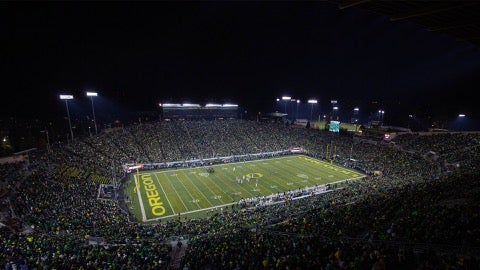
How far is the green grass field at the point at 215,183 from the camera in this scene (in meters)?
26.4

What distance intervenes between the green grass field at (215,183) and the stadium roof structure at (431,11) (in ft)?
71.5

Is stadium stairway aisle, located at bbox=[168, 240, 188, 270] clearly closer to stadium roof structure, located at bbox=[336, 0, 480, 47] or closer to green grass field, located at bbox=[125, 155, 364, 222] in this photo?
green grass field, located at bbox=[125, 155, 364, 222]

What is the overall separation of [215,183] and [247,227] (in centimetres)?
1645

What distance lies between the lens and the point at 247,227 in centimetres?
1744

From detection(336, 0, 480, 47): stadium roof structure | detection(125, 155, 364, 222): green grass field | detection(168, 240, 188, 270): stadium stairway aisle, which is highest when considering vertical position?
detection(336, 0, 480, 47): stadium roof structure

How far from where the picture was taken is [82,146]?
124 feet

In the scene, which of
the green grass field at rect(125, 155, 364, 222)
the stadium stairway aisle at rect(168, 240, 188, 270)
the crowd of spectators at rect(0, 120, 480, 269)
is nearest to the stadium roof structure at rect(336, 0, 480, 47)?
the crowd of spectators at rect(0, 120, 480, 269)

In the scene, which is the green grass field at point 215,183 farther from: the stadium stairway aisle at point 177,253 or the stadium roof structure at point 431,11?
the stadium roof structure at point 431,11

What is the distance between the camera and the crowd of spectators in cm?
963

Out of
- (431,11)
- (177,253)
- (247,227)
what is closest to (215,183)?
(247,227)

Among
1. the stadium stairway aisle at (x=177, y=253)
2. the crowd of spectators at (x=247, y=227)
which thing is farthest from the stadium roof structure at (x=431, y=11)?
the stadium stairway aisle at (x=177, y=253)

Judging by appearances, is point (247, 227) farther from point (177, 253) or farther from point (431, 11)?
point (431, 11)

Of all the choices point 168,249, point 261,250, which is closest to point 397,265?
point 261,250

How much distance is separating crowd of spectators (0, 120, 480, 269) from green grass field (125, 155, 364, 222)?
307 centimetres
